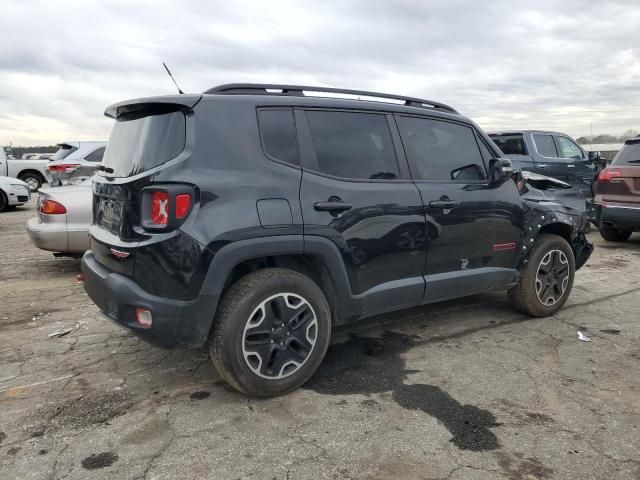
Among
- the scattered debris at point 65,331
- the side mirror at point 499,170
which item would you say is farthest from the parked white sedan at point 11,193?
the side mirror at point 499,170

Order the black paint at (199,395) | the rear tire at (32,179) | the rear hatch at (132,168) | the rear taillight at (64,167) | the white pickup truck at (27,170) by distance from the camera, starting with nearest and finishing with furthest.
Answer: the rear hatch at (132,168) < the black paint at (199,395) < the rear taillight at (64,167) < the white pickup truck at (27,170) < the rear tire at (32,179)

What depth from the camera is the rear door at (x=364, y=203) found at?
327cm

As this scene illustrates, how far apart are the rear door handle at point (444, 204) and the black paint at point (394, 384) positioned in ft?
3.66

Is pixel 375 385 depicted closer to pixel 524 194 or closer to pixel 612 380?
pixel 612 380

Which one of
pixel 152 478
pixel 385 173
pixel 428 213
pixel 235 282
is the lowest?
pixel 152 478

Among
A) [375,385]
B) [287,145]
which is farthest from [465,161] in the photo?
[375,385]

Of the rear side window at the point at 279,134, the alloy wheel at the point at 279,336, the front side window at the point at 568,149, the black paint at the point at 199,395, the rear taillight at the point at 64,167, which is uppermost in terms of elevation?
the front side window at the point at 568,149

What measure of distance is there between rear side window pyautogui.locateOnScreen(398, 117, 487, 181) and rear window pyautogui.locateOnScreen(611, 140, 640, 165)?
17.0 feet

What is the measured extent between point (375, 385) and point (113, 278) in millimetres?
1760

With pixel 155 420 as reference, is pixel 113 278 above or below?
above

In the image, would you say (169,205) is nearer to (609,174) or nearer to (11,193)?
(609,174)

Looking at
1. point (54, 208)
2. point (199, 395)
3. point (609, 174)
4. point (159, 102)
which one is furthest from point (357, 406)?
point (609, 174)

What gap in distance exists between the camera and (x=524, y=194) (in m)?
4.53

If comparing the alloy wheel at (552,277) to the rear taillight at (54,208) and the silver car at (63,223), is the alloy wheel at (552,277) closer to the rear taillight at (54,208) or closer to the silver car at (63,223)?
the silver car at (63,223)
